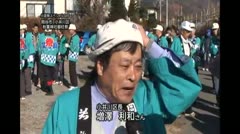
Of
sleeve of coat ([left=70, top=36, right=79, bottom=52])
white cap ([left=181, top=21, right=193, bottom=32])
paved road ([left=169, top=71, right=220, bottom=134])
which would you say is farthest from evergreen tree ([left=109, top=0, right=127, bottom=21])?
white cap ([left=181, top=21, right=193, bottom=32])

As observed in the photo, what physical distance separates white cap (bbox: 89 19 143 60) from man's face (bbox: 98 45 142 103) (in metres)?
0.05

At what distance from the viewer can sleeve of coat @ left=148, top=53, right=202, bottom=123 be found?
238 cm

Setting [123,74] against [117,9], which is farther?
[117,9]

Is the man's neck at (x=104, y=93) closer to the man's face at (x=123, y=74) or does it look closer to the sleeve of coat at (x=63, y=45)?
the man's face at (x=123, y=74)

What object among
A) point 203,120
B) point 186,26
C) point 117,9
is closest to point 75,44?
point 186,26

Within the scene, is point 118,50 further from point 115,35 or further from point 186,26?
point 186,26

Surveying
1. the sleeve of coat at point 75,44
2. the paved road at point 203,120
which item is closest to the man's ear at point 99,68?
the paved road at point 203,120

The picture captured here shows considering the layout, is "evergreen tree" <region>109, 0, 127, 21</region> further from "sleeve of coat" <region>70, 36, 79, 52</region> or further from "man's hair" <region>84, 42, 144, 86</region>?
"man's hair" <region>84, 42, 144, 86</region>

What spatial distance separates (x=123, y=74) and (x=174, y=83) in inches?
10.9

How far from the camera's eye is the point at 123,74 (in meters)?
2.27

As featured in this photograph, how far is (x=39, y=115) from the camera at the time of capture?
354 inches

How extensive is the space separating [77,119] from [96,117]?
10cm
